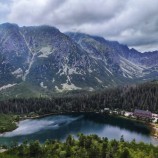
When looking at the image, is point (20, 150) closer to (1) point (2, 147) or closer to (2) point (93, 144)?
(1) point (2, 147)

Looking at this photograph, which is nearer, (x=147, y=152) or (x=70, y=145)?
(x=147, y=152)

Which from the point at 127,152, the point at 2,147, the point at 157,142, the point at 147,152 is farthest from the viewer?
the point at 157,142

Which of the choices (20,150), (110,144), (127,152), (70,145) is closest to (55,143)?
(70,145)

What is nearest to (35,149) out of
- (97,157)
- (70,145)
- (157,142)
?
(70,145)

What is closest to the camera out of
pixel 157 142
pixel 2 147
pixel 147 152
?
pixel 147 152

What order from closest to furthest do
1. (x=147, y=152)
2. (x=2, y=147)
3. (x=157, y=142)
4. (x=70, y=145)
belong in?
(x=147, y=152), (x=70, y=145), (x=2, y=147), (x=157, y=142)

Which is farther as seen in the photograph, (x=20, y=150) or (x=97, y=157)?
(x=20, y=150)
